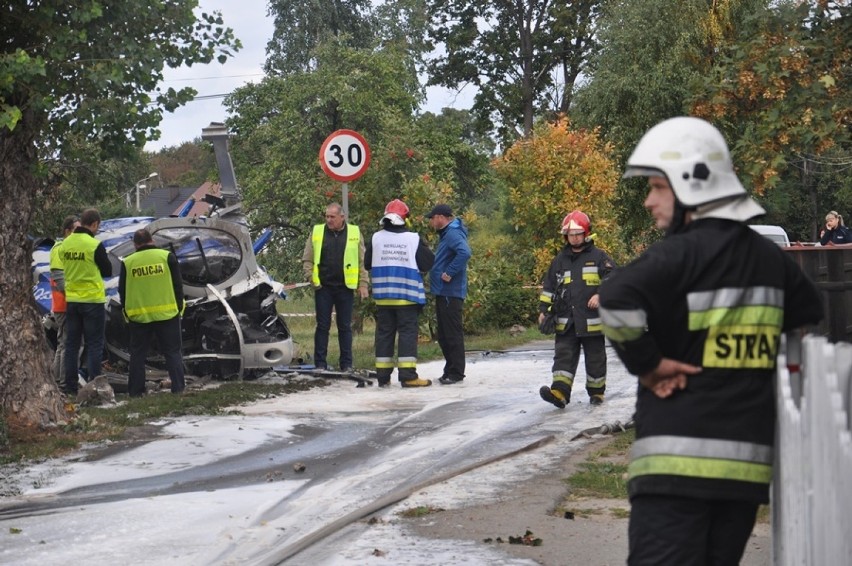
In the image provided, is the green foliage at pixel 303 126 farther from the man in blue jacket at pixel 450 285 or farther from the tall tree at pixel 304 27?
the man in blue jacket at pixel 450 285

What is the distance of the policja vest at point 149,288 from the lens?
14086 mm

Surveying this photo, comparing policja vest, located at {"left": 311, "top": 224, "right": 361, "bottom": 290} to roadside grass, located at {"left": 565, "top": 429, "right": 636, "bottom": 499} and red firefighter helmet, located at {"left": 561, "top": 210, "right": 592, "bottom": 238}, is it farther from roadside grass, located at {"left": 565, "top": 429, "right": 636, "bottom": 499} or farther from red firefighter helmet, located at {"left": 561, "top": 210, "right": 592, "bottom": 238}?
roadside grass, located at {"left": 565, "top": 429, "right": 636, "bottom": 499}

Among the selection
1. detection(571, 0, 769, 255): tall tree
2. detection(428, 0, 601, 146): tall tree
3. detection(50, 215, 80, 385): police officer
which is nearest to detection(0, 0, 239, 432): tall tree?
detection(50, 215, 80, 385): police officer

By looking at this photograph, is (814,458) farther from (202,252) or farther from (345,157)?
(345,157)

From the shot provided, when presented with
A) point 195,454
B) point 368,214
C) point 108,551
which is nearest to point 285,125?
point 368,214

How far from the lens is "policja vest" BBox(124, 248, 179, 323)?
14.1 m

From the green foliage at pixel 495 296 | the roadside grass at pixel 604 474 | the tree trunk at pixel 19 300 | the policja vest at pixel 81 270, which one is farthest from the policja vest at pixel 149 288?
the green foliage at pixel 495 296

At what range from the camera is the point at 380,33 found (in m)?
57.4

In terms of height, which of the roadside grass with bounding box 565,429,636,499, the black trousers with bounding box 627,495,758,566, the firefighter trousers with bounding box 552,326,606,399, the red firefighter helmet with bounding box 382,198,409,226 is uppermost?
the red firefighter helmet with bounding box 382,198,409,226

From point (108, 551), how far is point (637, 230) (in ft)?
106

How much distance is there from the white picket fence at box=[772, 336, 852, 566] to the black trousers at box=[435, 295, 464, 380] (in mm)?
10891

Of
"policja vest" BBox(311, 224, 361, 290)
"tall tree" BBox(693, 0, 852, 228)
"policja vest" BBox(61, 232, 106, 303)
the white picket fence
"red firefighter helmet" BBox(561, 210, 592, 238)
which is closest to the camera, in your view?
the white picket fence

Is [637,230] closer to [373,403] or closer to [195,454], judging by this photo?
[373,403]

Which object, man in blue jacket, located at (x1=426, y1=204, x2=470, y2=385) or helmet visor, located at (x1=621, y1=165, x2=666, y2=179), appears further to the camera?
man in blue jacket, located at (x1=426, y1=204, x2=470, y2=385)
